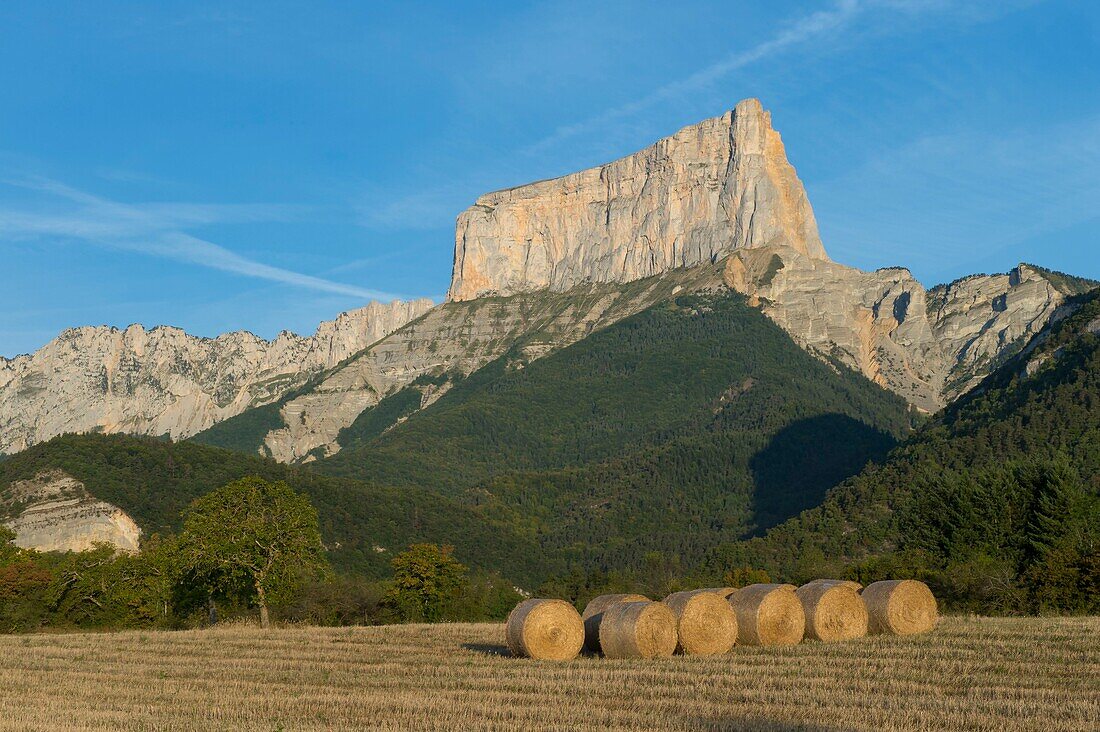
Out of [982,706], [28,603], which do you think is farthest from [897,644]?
[28,603]

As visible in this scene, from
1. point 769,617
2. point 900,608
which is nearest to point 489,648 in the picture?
point 769,617

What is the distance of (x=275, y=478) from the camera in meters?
166

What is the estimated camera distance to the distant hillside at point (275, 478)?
5827 inches

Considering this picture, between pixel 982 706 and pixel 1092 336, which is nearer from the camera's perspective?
pixel 982 706

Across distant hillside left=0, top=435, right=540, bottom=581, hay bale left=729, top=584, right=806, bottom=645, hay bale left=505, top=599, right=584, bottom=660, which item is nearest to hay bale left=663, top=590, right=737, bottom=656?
hay bale left=729, top=584, right=806, bottom=645

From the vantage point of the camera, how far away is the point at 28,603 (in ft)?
212

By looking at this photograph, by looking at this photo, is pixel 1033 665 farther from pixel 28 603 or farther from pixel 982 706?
pixel 28 603

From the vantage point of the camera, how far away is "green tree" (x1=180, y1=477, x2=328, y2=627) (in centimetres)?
5603

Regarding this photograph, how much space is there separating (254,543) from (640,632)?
30451mm

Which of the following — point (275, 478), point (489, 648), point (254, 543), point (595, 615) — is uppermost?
point (275, 478)

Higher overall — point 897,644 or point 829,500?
point 829,500

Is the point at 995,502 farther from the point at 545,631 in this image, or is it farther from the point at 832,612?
the point at 545,631

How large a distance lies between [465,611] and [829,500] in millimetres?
91600

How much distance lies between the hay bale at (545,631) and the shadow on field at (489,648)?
1.23 meters
